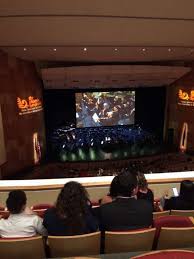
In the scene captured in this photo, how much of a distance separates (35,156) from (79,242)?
11.1 metres

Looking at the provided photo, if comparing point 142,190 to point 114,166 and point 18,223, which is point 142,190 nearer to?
point 18,223

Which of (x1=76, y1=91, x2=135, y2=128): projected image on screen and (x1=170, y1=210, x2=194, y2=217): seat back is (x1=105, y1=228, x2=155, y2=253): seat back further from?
(x1=76, y1=91, x2=135, y2=128): projected image on screen

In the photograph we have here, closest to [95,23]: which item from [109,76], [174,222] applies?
[174,222]

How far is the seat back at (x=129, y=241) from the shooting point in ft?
6.47

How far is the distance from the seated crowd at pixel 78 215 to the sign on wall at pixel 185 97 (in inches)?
511

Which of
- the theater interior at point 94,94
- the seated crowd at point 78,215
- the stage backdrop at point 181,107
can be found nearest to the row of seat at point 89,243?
the seated crowd at point 78,215

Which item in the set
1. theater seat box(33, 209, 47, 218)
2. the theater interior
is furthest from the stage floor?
theater seat box(33, 209, 47, 218)

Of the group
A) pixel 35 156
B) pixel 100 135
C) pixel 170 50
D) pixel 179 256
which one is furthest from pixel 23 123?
pixel 179 256

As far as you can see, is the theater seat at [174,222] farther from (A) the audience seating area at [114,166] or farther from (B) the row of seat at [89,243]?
(A) the audience seating area at [114,166]

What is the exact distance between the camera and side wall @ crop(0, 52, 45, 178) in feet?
34.9

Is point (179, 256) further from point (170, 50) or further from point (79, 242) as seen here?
point (170, 50)

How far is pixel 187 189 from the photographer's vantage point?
2609mm

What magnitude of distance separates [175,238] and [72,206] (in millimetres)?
757

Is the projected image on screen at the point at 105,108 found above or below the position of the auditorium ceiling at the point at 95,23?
below
